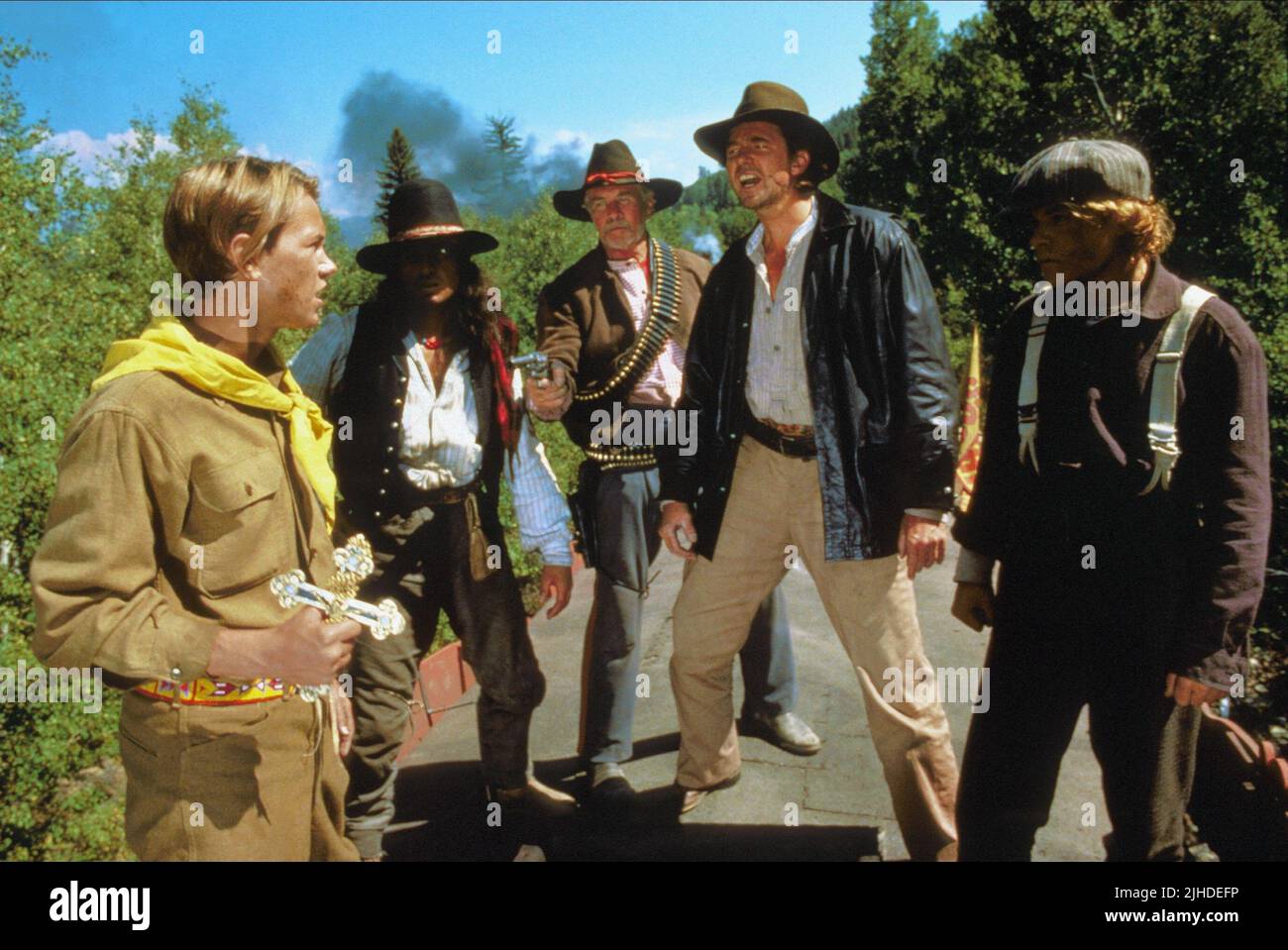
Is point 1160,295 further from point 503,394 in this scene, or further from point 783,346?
point 503,394

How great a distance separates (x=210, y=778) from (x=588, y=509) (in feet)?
7.99

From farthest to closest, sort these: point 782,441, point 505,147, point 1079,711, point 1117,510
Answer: point 505,147 < point 782,441 < point 1079,711 < point 1117,510

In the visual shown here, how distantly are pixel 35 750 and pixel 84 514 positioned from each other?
28.1 feet

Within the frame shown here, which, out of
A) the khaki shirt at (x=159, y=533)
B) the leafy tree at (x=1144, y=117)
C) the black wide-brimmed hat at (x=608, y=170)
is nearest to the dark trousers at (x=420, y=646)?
the khaki shirt at (x=159, y=533)

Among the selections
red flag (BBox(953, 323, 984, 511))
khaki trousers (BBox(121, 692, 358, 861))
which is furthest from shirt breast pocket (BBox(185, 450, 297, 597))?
red flag (BBox(953, 323, 984, 511))

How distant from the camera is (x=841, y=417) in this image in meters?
3.55

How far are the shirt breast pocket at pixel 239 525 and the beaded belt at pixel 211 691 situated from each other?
0.74ft

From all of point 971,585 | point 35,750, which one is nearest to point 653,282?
point 971,585

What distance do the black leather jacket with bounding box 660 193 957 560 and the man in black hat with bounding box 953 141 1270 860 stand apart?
33 centimetres

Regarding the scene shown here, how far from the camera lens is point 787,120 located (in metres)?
3.71

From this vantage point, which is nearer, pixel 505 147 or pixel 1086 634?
pixel 1086 634

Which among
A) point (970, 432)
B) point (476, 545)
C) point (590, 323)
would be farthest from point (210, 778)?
point (970, 432)

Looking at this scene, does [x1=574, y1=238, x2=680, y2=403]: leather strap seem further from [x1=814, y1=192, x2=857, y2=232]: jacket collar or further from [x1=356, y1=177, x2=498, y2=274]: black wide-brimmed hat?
[x1=814, y1=192, x2=857, y2=232]: jacket collar
